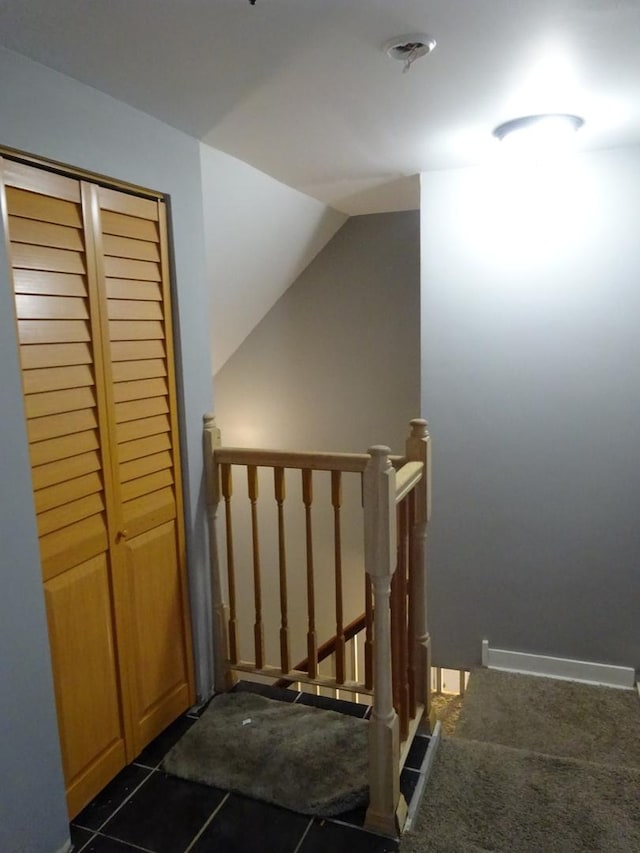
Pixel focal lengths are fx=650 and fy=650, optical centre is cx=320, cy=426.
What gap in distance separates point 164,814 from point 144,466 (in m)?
1.05

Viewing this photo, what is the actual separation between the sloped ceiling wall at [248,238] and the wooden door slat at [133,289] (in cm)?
59

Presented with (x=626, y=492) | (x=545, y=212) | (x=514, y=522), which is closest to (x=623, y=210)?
(x=545, y=212)

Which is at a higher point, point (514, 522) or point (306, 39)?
point (306, 39)

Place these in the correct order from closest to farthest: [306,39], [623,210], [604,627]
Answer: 1. [306,39]
2. [623,210]
3. [604,627]

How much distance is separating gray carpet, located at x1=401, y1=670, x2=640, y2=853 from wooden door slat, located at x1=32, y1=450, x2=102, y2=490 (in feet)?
4.52

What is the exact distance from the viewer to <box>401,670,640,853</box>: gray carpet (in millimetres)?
1812

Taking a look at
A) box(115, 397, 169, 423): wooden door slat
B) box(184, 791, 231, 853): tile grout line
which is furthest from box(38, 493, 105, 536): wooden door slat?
box(184, 791, 231, 853): tile grout line

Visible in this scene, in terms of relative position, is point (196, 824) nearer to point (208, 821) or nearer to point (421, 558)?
point (208, 821)

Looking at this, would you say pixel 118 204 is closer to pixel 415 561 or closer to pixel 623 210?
pixel 415 561

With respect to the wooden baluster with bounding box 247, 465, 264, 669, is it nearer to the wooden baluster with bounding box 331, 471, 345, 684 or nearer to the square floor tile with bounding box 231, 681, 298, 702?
the square floor tile with bounding box 231, 681, 298, 702

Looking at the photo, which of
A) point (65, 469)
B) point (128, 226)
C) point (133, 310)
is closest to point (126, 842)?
point (65, 469)

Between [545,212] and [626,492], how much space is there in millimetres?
1232

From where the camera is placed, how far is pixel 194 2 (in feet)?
4.51

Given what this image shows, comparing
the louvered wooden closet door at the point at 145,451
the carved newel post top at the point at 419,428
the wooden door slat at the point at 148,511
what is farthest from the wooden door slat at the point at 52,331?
the carved newel post top at the point at 419,428
